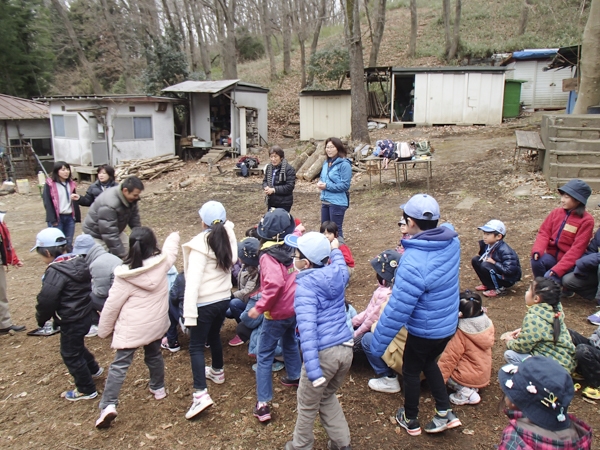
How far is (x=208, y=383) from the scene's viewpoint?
396 centimetres

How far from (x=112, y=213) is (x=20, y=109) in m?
19.3

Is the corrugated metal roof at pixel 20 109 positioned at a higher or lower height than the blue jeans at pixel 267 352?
higher

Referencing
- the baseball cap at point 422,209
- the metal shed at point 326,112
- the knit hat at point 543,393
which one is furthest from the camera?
the metal shed at point 326,112

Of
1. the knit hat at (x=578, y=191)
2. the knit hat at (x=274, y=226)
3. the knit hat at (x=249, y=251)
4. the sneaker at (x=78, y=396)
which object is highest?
the knit hat at (x=578, y=191)

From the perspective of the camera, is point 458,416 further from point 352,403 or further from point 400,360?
point 352,403

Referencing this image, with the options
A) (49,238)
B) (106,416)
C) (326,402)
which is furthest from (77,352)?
(326,402)

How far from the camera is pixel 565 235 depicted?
506cm

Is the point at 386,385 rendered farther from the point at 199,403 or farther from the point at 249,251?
the point at 249,251

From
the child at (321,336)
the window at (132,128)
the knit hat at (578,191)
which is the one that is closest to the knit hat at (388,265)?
the child at (321,336)

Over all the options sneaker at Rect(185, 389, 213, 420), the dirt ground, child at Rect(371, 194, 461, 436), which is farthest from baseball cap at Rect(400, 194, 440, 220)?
sneaker at Rect(185, 389, 213, 420)

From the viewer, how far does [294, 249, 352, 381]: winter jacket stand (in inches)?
108

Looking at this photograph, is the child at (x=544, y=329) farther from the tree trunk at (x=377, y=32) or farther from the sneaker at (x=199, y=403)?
the tree trunk at (x=377, y=32)

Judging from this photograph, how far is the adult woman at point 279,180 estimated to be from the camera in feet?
22.3

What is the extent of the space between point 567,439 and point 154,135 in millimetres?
19620
